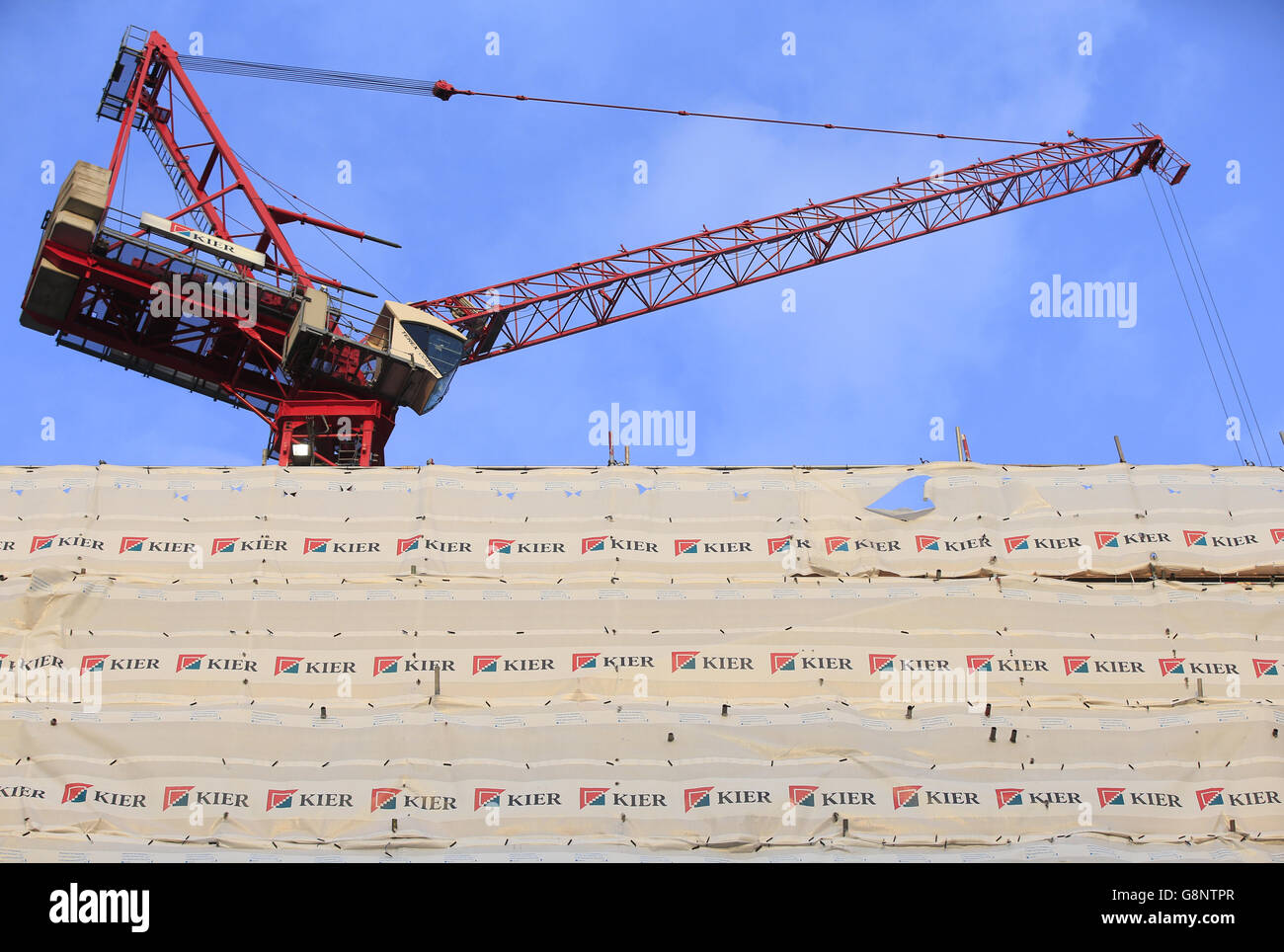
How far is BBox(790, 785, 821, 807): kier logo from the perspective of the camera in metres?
16.7

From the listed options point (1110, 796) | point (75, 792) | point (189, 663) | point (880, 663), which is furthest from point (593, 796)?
point (1110, 796)

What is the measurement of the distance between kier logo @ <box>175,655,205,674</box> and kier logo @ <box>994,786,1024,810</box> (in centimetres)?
1191

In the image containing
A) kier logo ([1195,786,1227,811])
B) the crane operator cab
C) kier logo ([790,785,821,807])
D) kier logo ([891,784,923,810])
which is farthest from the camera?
the crane operator cab

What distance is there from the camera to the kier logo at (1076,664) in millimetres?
19469

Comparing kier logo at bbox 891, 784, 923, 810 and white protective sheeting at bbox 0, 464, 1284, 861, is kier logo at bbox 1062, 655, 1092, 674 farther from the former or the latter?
kier logo at bbox 891, 784, 923, 810

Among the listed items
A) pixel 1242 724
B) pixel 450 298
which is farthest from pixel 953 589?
pixel 450 298

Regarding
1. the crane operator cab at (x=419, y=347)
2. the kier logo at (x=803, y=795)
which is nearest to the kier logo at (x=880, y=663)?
the kier logo at (x=803, y=795)

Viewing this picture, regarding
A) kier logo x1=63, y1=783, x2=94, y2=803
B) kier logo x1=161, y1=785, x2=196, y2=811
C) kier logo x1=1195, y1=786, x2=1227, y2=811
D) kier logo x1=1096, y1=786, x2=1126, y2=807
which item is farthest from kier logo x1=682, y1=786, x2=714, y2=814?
kier logo x1=63, y1=783, x2=94, y2=803

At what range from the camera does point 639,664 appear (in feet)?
63.5

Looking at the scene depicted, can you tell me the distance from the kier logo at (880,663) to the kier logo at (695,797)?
12.7 feet

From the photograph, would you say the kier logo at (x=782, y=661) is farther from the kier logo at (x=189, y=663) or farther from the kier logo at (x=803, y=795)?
the kier logo at (x=189, y=663)
